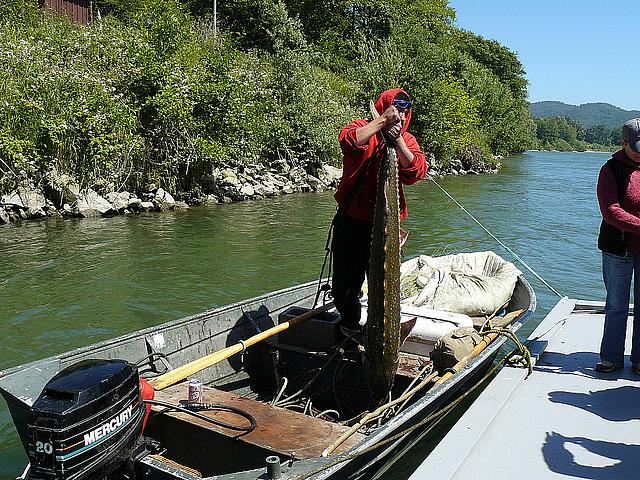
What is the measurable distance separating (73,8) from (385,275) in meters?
36.6

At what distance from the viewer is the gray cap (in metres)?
4.79

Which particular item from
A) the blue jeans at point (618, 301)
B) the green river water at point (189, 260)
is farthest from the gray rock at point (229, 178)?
the blue jeans at point (618, 301)

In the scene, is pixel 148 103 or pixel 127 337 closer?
pixel 127 337

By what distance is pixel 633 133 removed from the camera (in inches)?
189

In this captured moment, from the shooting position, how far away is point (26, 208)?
1620cm

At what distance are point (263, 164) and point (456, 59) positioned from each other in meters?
27.1

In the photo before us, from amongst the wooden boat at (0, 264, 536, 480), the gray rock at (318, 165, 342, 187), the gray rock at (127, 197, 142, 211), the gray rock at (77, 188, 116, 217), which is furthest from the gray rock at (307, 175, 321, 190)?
the wooden boat at (0, 264, 536, 480)

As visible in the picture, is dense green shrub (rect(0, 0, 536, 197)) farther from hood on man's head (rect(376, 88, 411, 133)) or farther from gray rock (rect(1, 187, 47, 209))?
hood on man's head (rect(376, 88, 411, 133))

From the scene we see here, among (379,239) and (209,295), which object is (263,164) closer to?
(209,295)

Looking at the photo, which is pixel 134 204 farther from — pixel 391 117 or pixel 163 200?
pixel 391 117

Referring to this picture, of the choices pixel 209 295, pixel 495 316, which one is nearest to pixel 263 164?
pixel 209 295

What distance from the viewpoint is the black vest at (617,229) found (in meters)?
4.98

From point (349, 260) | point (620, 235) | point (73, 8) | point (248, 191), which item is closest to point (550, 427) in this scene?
point (620, 235)

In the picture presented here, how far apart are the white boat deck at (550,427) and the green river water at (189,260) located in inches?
47.5
